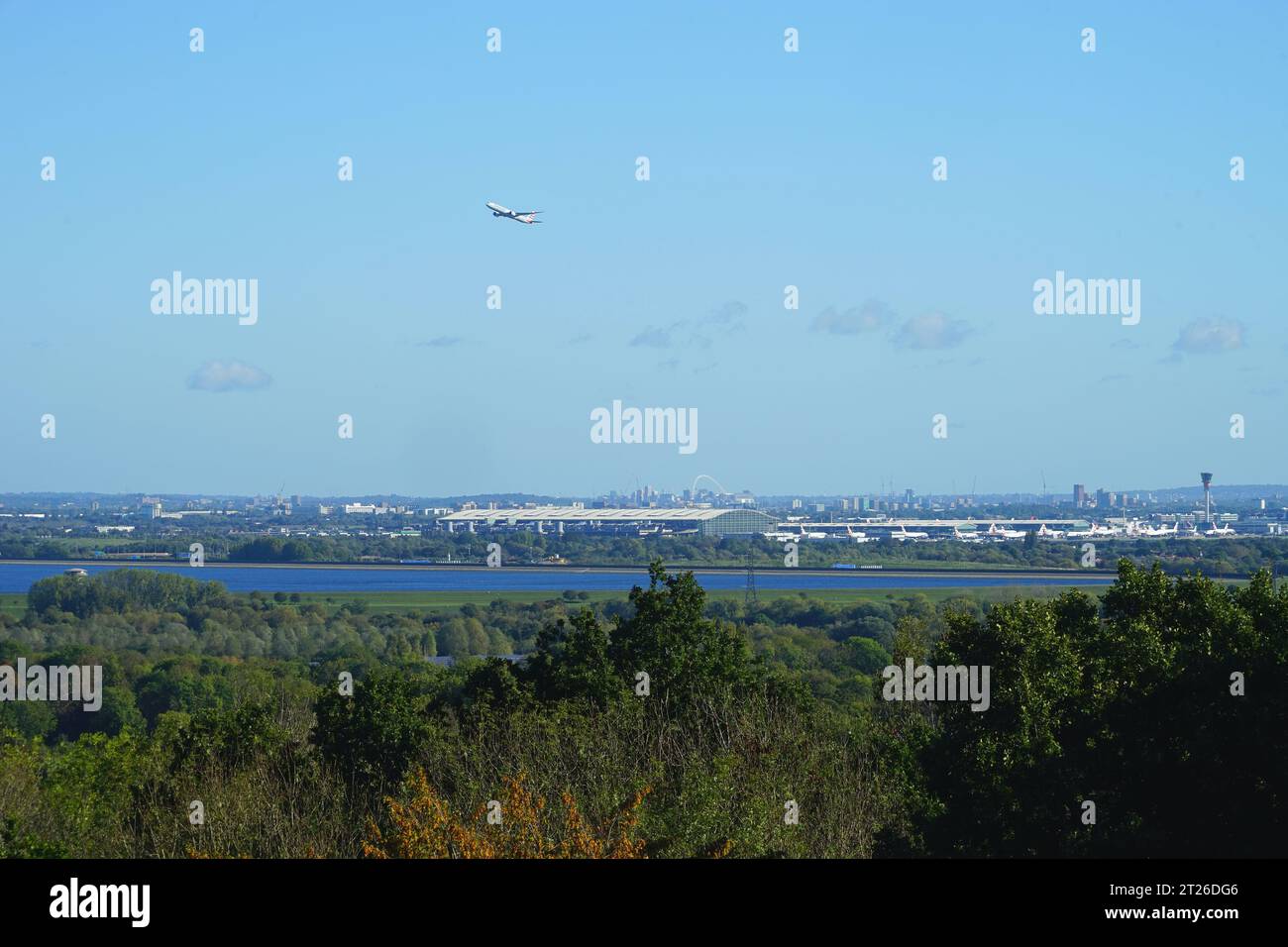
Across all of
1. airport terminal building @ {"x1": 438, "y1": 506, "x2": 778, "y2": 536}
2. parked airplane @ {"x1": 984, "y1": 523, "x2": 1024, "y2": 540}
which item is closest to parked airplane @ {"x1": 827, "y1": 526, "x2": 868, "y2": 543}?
airport terminal building @ {"x1": 438, "y1": 506, "x2": 778, "y2": 536}

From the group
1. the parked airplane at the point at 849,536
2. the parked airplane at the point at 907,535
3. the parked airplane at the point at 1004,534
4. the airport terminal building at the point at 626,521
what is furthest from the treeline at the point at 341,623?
the parked airplane at the point at 907,535

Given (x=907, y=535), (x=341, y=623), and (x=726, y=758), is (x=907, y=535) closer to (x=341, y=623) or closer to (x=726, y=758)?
(x=341, y=623)

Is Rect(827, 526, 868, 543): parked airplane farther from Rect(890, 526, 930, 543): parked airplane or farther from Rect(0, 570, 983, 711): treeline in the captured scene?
Rect(0, 570, 983, 711): treeline

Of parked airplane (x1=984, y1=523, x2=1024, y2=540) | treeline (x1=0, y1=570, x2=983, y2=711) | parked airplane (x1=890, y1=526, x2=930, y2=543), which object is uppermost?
parked airplane (x1=984, y1=523, x2=1024, y2=540)
